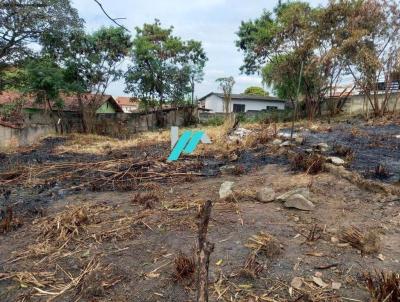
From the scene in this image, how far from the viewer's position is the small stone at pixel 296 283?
244cm

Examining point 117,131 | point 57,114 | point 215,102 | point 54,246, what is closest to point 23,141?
point 57,114

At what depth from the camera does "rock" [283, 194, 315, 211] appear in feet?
12.1

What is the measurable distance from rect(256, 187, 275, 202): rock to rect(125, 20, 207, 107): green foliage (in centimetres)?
1364

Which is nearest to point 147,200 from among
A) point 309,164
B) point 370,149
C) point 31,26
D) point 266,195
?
point 266,195

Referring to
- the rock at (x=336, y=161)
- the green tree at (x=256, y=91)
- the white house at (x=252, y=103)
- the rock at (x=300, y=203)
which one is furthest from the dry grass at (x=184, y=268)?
the green tree at (x=256, y=91)

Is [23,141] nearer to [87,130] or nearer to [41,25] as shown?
[87,130]

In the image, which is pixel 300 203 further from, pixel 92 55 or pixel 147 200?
pixel 92 55

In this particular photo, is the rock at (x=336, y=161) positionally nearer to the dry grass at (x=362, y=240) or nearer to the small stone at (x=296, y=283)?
the dry grass at (x=362, y=240)

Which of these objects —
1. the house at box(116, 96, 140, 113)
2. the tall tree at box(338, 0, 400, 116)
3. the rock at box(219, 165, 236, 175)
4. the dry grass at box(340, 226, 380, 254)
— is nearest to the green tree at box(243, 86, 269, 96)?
the house at box(116, 96, 140, 113)

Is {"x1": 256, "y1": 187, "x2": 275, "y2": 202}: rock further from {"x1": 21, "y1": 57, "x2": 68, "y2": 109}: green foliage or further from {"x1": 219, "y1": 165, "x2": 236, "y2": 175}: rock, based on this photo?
{"x1": 21, "y1": 57, "x2": 68, "y2": 109}: green foliage

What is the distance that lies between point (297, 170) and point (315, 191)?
2.72 feet

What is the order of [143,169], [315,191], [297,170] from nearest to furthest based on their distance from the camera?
1. [315,191]
2. [297,170]
3. [143,169]

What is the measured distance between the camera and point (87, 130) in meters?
14.8

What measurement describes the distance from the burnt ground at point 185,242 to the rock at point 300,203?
0.21 ft
